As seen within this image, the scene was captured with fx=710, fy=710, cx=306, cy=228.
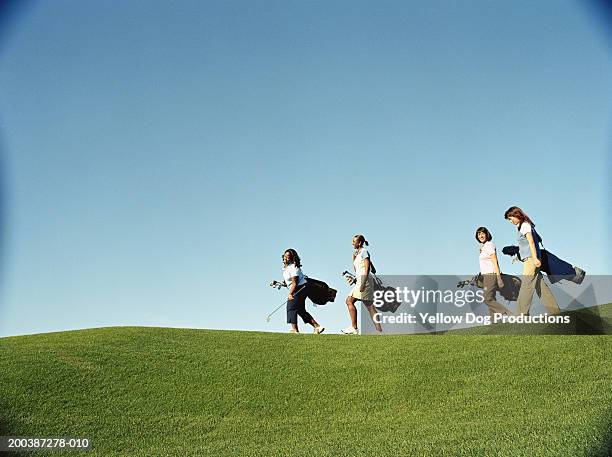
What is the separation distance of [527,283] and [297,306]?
466 centimetres

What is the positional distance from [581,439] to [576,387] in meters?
3.46

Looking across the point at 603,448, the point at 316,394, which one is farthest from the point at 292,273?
the point at 603,448

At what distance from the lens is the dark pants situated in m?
14.7

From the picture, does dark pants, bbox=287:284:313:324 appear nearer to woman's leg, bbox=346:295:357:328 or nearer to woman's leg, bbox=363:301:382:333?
woman's leg, bbox=346:295:357:328

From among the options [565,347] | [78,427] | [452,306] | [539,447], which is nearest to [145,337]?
[78,427]

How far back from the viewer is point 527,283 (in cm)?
1309

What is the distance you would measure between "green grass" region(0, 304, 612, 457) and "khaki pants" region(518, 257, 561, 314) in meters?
1.00

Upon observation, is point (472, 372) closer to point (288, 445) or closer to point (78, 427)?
point (288, 445)

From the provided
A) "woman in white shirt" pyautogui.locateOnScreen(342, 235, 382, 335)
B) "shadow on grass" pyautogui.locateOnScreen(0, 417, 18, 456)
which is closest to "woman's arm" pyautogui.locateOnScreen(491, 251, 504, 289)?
"woman in white shirt" pyautogui.locateOnScreen(342, 235, 382, 335)

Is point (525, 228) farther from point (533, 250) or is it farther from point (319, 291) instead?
point (319, 291)

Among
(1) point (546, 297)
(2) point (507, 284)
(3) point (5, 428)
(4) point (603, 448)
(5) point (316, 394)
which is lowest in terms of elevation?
(4) point (603, 448)

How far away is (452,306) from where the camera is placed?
14.0m

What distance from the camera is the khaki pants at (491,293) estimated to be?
1349 cm

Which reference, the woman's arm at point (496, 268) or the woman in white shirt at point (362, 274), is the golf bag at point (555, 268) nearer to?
the woman's arm at point (496, 268)
